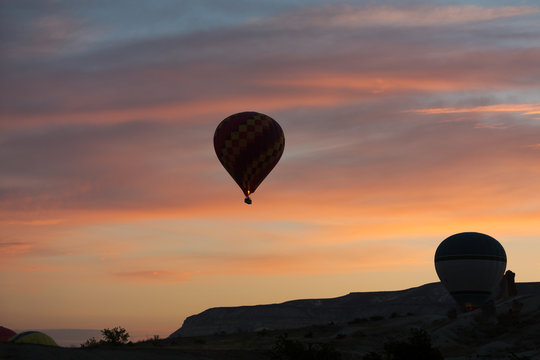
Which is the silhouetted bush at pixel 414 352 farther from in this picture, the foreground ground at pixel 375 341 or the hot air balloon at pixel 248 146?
the hot air balloon at pixel 248 146

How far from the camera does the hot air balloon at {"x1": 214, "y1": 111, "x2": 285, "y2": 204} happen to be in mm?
75688

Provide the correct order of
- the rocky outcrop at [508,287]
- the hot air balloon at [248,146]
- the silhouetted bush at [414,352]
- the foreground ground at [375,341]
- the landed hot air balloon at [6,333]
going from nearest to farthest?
the silhouetted bush at [414,352] < the foreground ground at [375,341] < the hot air balloon at [248,146] < the landed hot air balloon at [6,333] < the rocky outcrop at [508,287]

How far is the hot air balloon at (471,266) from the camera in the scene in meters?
95.8

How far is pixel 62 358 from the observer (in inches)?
2046

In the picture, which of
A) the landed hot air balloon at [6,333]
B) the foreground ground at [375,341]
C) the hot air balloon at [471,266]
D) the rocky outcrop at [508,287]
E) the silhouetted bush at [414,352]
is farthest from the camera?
the rocky outcrop at [508,287]

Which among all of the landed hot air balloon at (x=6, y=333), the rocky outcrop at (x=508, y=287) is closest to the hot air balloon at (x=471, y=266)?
the rocky outcrop at (x=508, y=287)

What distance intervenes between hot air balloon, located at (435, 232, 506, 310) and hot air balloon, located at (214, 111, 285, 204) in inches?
1266

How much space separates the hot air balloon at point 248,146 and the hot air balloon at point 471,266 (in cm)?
3216

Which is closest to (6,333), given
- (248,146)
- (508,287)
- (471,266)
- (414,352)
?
(248,146)

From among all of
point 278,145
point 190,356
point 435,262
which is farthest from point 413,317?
point 190,356

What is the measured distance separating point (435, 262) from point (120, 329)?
42040 mm

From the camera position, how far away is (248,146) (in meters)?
75.6

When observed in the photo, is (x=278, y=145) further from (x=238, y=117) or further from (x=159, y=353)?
(x=159, y=353)

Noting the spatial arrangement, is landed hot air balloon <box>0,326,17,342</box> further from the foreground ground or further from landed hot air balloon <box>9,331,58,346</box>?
the foreground ground
